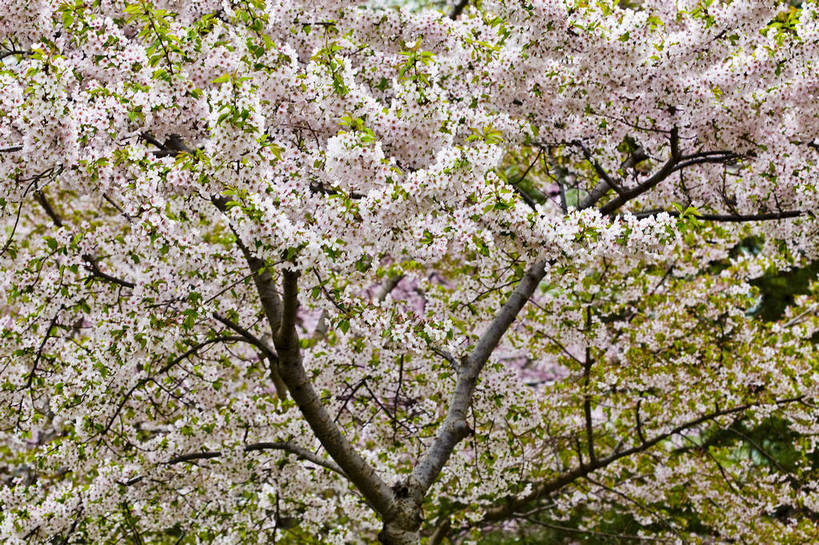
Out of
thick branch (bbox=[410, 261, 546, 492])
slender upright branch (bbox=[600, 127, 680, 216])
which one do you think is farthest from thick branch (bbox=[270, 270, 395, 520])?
slender upright branch (bbox=[600, 127, 680, 216])

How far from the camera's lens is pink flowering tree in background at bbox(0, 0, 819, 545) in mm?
3555

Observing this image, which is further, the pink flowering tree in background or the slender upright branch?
the slender upright branch

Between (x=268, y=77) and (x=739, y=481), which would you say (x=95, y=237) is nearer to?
(x=268, y=77)

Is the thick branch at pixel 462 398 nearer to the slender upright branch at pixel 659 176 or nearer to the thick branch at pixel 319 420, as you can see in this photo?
the thick branch at pixel 319 420

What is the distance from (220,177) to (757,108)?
3858mm

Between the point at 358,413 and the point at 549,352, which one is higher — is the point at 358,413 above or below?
below

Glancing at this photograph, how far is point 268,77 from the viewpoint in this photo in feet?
12.5

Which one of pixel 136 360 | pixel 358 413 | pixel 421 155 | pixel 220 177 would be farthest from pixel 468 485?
pixel 220 177

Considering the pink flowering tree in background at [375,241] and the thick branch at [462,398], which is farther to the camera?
the thick branch at [462,398]

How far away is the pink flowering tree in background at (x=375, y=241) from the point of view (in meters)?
3.55

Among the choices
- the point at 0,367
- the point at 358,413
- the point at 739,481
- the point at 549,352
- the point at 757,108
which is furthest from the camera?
the point at 739,481

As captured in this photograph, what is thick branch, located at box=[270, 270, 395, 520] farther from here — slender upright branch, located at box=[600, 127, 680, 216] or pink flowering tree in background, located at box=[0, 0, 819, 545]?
slender upright branch, located at box=[600, 127, 680, 216]

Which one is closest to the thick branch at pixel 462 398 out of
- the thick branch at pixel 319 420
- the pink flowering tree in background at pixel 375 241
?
the pink flowering tree in background at pixel 375 241

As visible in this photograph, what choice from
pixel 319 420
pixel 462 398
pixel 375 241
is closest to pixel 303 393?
pixel 319 420
